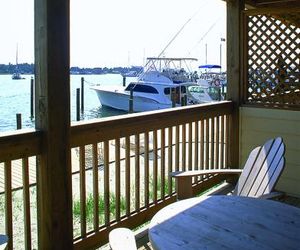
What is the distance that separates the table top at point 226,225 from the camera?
154 cm

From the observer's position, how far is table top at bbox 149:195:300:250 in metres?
1.54

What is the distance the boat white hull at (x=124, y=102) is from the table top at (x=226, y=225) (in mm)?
21542

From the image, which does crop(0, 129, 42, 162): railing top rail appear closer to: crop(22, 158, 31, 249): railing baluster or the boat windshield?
crop(22, 158, 31, 249): railing baluster

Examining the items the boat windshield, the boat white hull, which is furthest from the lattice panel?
the boat windshield

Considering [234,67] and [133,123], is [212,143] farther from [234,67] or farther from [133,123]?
[133,123]

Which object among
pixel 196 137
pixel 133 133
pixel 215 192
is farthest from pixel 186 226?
pixel 215 192

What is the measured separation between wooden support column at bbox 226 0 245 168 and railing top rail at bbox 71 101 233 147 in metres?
0.45

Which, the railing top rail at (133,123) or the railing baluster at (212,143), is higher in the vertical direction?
the railing top rail at (133,123)

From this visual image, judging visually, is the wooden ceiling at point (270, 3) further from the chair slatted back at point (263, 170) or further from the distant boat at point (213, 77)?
the distant boat at point (213, 77)

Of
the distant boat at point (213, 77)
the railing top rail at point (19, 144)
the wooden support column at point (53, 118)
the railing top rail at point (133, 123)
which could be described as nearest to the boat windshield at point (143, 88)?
the distant boat at point (213, 77)

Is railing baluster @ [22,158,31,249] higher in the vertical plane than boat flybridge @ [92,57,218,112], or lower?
lower

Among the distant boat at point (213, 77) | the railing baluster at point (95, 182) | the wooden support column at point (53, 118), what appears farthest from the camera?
the distant boat at point (213, 77)

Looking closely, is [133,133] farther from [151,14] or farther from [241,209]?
[151,14]

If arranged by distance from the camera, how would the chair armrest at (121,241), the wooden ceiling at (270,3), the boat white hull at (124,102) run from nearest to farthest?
the chair armrest at (121,241), the wooden ceiling at (270,3), the boat white hull at (124,102)
